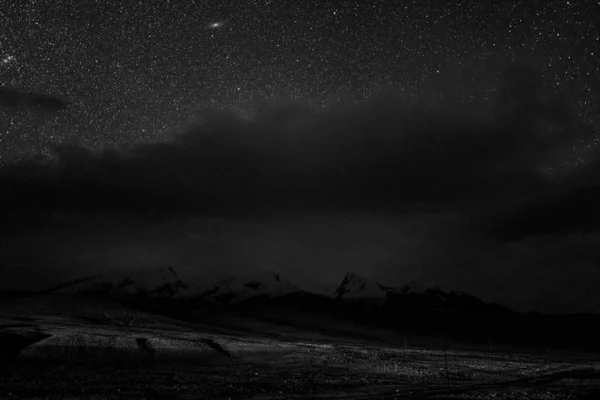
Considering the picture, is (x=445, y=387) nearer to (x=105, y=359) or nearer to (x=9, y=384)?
(x=9, y=384)

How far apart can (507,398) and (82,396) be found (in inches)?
1560

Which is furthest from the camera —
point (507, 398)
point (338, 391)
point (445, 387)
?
point (445, 387)

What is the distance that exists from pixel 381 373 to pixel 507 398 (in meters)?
32.5

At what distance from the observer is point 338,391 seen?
186 feet

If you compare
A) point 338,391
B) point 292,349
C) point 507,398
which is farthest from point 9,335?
point 507,398

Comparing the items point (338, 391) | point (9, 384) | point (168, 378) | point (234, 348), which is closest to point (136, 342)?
point (234, 348)

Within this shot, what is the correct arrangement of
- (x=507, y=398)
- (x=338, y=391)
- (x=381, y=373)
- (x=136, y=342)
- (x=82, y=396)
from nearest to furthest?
(x=82, y=396), (x=507, y=398), (x=338, y=391), (x=381, y=373), (x=136, y=342)

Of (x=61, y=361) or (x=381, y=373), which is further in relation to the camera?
(x=61, y=361)

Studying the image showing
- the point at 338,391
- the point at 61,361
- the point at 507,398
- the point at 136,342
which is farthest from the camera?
the point at 136,342

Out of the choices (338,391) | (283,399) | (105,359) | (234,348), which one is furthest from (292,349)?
(283,399)

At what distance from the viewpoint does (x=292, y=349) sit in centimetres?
13462

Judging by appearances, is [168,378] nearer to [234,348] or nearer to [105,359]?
[105,359]

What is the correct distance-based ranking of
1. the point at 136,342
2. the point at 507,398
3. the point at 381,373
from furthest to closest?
the point at 136,342 → the point at 381,373 → the point at 507,398

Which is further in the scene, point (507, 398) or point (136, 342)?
point (136, 342)
